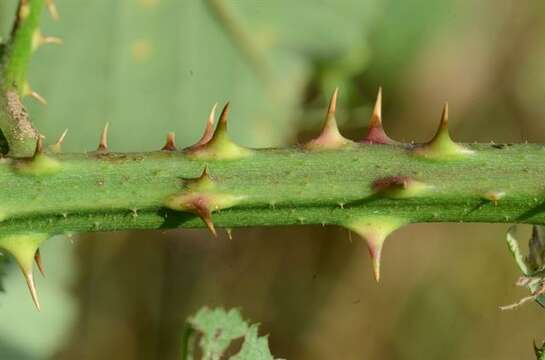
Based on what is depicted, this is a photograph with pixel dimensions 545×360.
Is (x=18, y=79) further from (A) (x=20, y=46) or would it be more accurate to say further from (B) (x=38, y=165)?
(B) (x=38, y=165)

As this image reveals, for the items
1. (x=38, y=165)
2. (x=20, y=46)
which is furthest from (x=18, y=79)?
(x=38, y=165)

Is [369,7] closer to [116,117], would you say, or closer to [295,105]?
[295,105]

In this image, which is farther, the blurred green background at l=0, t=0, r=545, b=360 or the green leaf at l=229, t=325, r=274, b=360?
the blurred green background at l=0, t=0, r=545, b=360

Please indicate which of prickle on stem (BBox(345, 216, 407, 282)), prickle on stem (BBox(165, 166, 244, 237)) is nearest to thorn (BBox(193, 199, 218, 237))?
prickle on stem (BBox(165, 166, 244, 237))

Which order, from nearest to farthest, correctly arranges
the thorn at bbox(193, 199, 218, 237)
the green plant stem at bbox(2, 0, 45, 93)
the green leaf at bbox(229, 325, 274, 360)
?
the thorn at bbox(193, 199, 218, 237)
the green plant stem at bbox(2, 0, 45, 93)
the green leaf at bbox(229, 325, 274, 360)

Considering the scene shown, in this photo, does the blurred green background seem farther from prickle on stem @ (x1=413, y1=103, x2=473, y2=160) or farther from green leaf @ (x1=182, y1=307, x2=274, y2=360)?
prickle on stem @ (x1=413, y1=103, x2=473, y2=160)

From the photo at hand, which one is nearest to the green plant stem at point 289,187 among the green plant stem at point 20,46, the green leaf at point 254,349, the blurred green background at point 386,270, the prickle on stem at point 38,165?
the prickle on stem at point 38,165

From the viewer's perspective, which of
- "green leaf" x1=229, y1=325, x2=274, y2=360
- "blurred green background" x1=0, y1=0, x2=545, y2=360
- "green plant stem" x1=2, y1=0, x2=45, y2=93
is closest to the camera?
"green plant stem" x1=2, y1=0, x2=45, y2=93

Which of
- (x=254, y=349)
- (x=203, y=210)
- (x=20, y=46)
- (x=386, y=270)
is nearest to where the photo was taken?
(x=203, y=210)

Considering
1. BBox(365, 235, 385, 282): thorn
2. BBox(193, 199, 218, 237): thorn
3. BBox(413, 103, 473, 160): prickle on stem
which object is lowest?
BBox(365, 235, 385, 282): thorn

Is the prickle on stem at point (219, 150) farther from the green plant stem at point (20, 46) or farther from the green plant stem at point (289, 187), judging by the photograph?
the green plant stem at point (20, 46)
